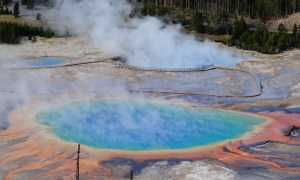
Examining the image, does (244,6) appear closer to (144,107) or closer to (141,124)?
(144,107)

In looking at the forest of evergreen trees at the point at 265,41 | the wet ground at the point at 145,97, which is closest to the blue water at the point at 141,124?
the wet ground at the point at 145,97

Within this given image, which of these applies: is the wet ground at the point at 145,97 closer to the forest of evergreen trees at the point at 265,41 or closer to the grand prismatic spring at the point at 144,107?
the grand prismatic spring at the point at 144,107

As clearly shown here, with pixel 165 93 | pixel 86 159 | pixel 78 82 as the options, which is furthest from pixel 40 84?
pixel 86 159

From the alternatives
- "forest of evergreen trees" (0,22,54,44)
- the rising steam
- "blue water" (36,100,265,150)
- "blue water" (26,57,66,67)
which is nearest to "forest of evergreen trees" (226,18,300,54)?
the rising steam

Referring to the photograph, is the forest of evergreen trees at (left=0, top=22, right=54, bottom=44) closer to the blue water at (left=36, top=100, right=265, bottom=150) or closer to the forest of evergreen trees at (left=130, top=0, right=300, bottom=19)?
the blue water at (left=36, top=100, right=265, bottom=150)

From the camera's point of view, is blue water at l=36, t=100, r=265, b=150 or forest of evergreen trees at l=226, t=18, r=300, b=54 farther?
forest of evergreen trees at l=226, t=18, r=300, b=54

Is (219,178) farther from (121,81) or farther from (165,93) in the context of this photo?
(121,81)
